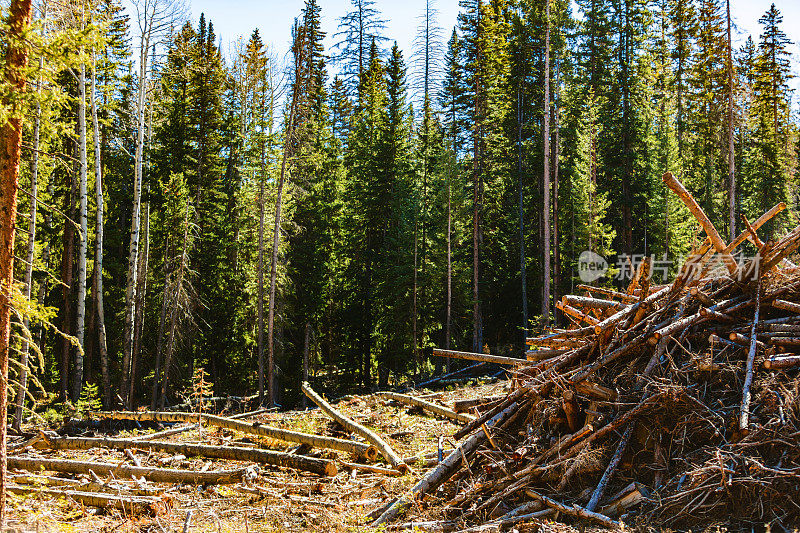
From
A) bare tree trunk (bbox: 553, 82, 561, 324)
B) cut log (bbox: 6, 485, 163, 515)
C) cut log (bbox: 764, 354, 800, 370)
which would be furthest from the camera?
bare tree trunk (bbox: 553, 82, 561, 324)

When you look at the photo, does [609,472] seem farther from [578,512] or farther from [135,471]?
[135,471]

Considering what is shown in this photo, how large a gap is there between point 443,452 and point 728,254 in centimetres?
438

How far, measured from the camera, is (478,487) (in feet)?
19.1

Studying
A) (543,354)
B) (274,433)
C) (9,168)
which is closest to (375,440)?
(274,433)

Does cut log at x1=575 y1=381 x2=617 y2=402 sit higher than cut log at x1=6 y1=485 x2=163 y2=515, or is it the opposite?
cut log at x1=575 y1=381 x2=617 y2=402

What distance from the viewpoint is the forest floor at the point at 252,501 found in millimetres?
6219

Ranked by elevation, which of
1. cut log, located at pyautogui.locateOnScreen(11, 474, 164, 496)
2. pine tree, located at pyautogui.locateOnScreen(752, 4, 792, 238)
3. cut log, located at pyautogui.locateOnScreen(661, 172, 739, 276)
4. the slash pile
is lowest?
cut log, located at pyautogui.locateOnScreen(11, 474, 164, 496)

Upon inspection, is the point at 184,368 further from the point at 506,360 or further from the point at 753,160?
the point at 753,160

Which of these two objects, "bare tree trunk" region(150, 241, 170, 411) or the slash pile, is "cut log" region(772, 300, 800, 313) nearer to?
the slash pile

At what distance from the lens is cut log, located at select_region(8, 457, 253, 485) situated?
26.7ft

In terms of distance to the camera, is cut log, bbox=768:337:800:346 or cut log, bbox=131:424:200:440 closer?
cut log, bbox=768:337:800:346

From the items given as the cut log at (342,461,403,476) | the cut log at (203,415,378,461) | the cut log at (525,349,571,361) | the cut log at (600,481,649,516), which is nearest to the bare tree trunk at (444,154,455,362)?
the cut log at (203,415,378,461)

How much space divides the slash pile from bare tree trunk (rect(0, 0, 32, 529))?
4776 millimetres

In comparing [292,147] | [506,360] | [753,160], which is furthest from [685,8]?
[506,360]
